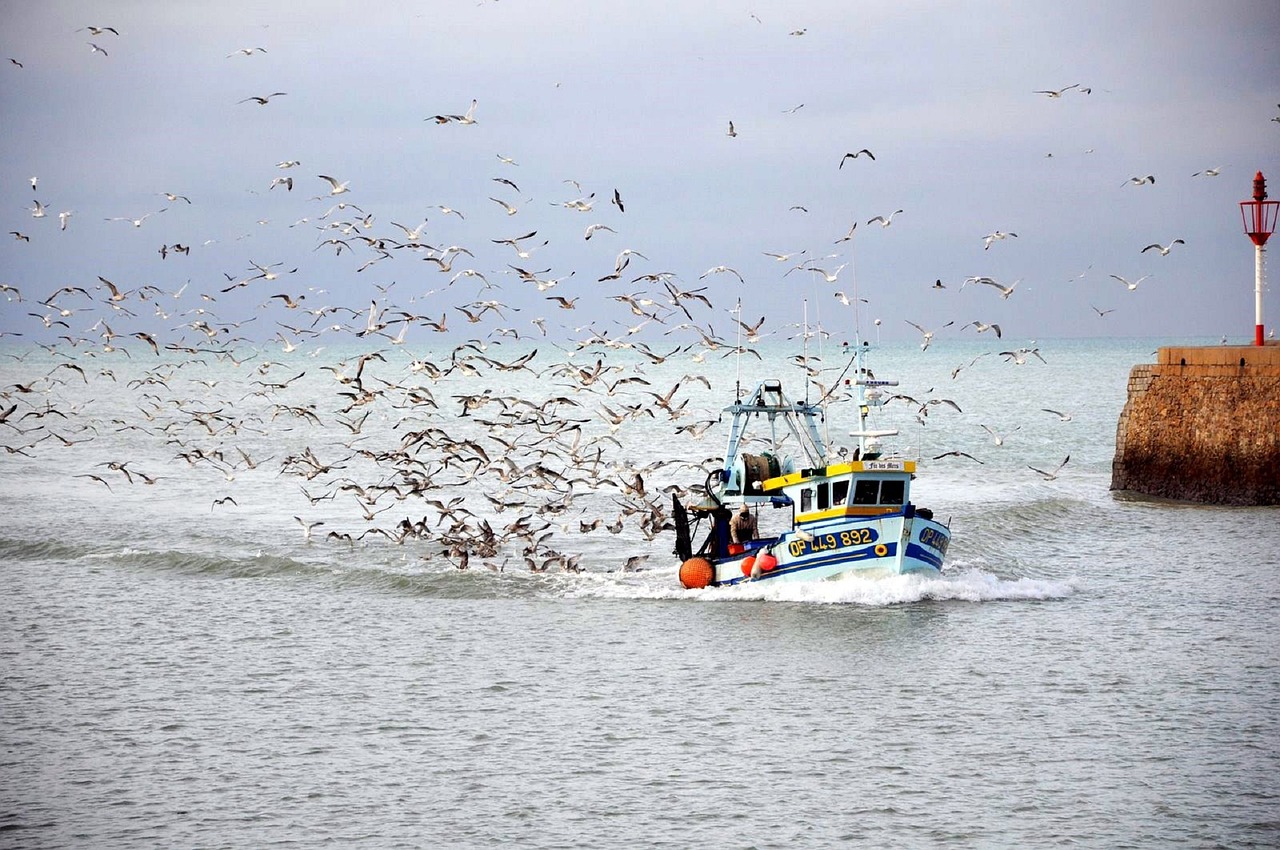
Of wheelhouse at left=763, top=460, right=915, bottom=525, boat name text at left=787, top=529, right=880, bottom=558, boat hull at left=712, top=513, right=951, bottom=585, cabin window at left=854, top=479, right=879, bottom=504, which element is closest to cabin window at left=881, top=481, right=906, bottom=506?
wheelhouse at left=763, top=460, right=915, bottom=525

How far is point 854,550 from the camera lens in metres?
24.3

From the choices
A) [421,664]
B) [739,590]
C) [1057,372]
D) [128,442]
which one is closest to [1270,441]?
[739,590]

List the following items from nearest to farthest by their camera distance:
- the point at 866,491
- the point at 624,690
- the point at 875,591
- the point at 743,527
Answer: the point at 624,690, the point at 875,591, the point at 866,491, the point at 743,527

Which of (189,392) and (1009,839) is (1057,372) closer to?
(189,392)

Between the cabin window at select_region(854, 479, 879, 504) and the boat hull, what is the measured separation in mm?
338

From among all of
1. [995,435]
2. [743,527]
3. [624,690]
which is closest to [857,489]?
[743,527]

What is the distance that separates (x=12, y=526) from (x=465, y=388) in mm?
91060

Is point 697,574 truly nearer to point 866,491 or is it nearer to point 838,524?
point 838,524

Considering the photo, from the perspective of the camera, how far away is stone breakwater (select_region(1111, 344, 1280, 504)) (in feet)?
112

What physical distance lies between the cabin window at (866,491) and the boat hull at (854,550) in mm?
338

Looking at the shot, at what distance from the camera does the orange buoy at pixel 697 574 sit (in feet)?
83.5

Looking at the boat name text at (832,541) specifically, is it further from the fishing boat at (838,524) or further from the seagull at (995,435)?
the seagull at (995,435)

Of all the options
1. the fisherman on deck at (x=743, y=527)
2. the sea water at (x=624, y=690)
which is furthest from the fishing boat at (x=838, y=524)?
the sea water at (x=624, y=690)

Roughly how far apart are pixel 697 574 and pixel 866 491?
11.5ft
